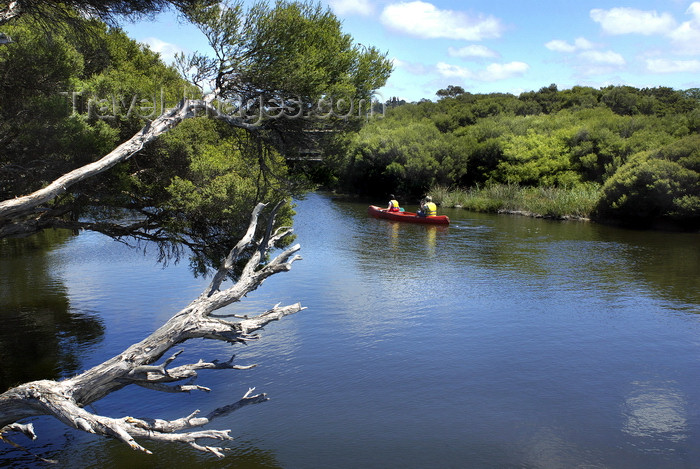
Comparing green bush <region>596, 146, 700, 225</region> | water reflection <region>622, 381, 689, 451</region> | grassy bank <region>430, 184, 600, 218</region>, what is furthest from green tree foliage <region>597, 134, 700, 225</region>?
water reflection <region>622, 381, 689, 451</region>

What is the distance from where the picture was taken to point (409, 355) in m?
13.1

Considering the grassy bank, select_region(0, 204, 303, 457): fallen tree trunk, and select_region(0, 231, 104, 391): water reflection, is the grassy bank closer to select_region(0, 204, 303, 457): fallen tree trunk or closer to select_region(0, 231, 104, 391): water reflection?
select_region(0, 231, 104, 391): water reflection

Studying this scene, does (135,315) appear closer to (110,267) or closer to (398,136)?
(110,267)

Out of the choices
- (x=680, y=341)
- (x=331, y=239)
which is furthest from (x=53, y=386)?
(x=331, y=239)

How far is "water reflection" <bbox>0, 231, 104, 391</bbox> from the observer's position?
11758 mm

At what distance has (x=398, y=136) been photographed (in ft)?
169

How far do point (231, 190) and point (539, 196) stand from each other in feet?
105

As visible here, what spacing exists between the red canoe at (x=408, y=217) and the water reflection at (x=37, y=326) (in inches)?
758

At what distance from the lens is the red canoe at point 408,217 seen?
32.8 m

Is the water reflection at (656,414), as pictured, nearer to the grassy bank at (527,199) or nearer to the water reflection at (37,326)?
the water reflection at (37,326)

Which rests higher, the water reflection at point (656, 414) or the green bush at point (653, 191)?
the green bush at point (653, 191)

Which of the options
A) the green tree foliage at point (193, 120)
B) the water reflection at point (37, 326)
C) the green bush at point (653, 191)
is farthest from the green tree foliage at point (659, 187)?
the water reflection at point (37, 326)

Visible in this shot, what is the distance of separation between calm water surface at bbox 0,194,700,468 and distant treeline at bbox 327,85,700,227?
933 centimetres

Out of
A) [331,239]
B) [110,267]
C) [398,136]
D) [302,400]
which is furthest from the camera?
[398,136]
